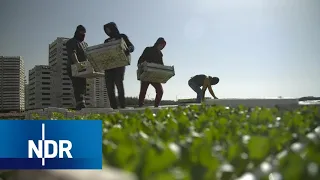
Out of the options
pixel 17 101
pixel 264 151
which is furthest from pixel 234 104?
pixel 17 101

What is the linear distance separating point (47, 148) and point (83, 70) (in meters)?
7.43

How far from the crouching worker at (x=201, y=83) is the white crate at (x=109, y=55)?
4900 millimetres

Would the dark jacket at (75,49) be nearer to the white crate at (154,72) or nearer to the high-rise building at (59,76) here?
the white crate at (154,72)

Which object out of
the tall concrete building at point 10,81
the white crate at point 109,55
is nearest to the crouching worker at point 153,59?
the white crate at point 109,55

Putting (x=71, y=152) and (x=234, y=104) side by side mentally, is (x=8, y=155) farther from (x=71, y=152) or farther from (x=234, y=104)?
(x=234, y=104)

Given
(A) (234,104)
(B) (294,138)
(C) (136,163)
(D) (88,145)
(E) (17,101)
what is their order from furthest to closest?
(E) (17,101)
(A) (234,104)
(D) (88,145)
(B) (294,138)
(C) (136,163)

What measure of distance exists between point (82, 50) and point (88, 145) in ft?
26.5

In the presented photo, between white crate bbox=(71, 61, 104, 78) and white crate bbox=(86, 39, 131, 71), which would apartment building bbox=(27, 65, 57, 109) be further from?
white crate bbox=(86, 39, 131, 71)

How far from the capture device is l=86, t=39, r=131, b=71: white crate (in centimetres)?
780

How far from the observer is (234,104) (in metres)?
5.03

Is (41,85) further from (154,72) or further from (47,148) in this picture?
(47,148)

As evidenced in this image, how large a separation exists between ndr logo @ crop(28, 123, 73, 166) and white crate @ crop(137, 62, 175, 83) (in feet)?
23.2

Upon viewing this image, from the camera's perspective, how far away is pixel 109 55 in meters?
8.02

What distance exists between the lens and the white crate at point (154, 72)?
882 centimetres
